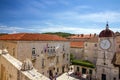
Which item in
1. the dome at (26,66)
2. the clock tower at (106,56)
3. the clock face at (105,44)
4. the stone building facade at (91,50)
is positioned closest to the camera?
the dome at (26,66)

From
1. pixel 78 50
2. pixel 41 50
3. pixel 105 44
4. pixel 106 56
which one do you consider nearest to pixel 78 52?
pixel 78 50

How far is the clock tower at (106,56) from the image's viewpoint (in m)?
31.6

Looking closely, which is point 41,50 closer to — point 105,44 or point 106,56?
point 105,44

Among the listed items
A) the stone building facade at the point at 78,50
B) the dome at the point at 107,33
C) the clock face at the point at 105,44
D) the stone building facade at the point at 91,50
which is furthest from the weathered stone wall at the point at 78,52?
the dome at the point at 107,33

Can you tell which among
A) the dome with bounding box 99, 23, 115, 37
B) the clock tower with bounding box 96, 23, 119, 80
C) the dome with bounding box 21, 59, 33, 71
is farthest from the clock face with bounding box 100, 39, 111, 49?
the dome with bounding box 21, 59, 33, 71

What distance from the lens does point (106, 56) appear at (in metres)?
32.9

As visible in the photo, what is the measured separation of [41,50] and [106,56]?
1325 cm

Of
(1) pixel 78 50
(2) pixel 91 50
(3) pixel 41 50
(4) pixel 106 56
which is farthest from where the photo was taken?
(1) pixel 78 50

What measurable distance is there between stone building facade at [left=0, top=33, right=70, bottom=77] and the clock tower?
393 inches

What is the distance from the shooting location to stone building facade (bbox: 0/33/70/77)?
29.6 m

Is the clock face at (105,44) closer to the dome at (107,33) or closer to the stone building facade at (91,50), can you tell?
the dome at (107,33)

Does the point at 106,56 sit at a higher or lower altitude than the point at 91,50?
lower

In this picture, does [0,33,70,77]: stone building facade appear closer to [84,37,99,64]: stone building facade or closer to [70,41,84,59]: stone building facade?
[84,37,99,64]: stone building facade

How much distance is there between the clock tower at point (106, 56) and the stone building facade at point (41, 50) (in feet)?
32.7
